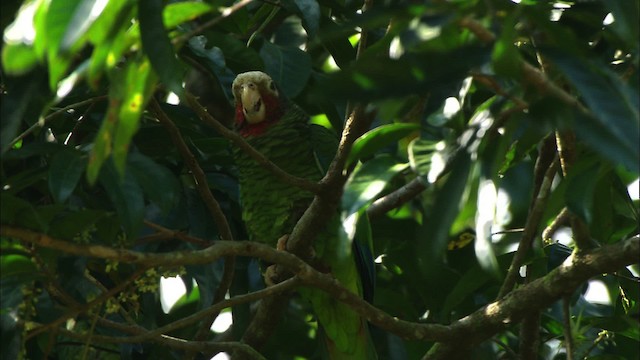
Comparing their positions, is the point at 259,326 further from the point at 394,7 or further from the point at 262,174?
the point at 394,7

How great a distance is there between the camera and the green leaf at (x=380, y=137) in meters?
1.36

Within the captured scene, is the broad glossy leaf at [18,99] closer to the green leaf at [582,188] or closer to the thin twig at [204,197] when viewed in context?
the thin twig at [204,197]

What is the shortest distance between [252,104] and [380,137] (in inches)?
57.2

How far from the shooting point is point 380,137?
1.38 meters

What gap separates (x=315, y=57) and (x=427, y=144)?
1.80 meters

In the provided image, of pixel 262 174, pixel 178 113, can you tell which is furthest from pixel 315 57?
pixel 178 113

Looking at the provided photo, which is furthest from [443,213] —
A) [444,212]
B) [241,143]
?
[241,143]

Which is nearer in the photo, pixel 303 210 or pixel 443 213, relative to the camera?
pixel 443 213

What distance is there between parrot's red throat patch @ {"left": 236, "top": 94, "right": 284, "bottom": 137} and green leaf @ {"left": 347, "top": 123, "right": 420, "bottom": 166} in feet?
4.68

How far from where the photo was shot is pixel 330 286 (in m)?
1.75

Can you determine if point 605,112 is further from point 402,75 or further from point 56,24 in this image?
point 56,24

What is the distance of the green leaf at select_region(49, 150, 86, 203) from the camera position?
4.60ft

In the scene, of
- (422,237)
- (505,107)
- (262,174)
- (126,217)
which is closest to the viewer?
(422,237)

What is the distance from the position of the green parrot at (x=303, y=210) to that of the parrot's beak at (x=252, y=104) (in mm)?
94
